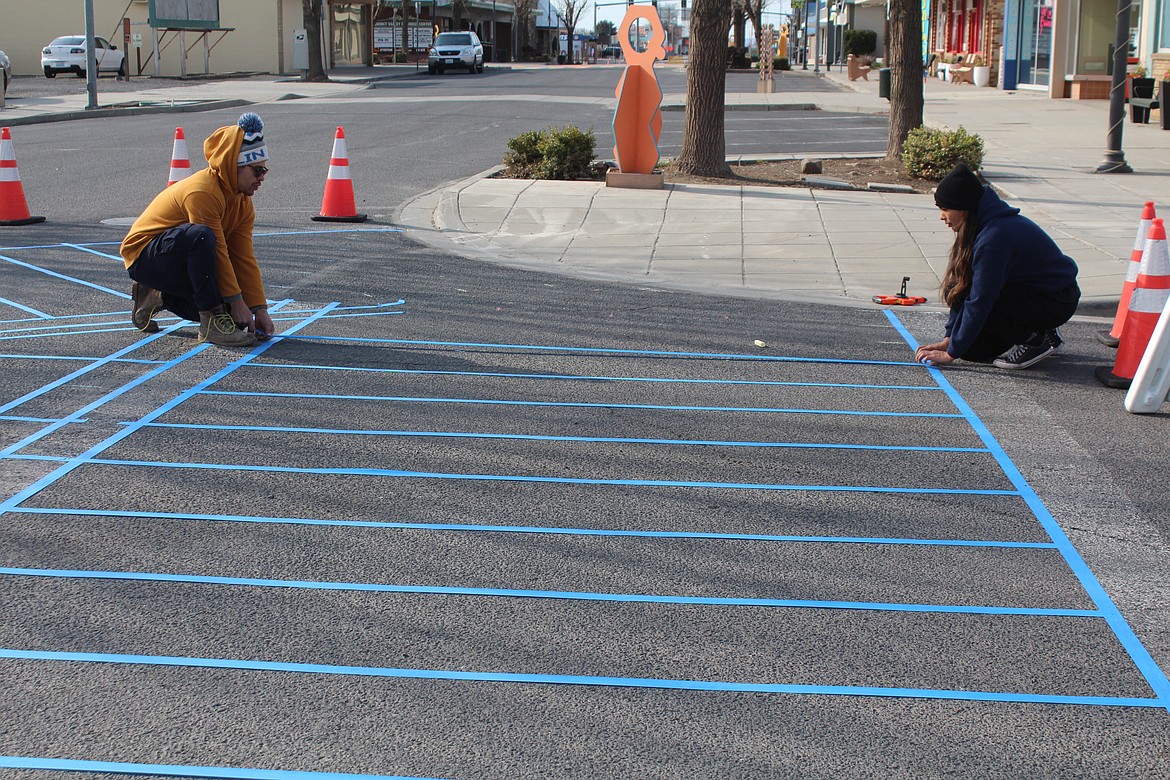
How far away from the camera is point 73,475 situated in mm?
5254

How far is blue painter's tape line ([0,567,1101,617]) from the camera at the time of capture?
13.6ft

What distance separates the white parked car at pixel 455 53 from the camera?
53938 mm

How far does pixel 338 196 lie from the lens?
41.3 ft

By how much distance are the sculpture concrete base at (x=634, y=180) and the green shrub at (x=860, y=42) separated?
5504 cm

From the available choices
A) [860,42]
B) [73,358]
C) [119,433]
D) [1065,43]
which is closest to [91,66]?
[73,358]

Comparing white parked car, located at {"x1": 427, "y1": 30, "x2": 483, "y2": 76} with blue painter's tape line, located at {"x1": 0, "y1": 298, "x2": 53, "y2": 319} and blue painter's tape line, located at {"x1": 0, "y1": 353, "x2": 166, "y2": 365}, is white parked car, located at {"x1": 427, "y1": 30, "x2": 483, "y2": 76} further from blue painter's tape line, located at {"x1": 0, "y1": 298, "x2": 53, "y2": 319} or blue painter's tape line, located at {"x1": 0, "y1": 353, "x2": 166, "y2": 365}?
blue painter's tape line, located at {"x1": 0, "y1": 353, "x2": 166, "y2": 365}

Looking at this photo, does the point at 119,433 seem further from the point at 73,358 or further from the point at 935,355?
the point at 935,355

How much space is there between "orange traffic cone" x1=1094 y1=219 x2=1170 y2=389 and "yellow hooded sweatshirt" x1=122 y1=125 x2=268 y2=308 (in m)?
5.29

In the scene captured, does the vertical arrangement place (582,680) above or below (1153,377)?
below

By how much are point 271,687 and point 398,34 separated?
78404mm

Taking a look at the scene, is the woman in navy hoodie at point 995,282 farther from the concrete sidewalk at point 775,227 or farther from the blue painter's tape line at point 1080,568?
the concrete sidewalk at point 775,227

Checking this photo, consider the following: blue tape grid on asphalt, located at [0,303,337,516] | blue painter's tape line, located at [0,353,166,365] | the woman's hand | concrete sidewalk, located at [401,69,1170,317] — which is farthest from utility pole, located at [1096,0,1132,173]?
blue painter's tape line, located at [0,353,166,365]

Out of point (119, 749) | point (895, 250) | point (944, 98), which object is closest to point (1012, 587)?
point (119, 749)

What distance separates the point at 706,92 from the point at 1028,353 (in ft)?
29.0
